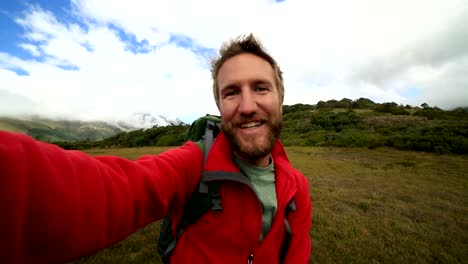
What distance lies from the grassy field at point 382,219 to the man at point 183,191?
4074 mm

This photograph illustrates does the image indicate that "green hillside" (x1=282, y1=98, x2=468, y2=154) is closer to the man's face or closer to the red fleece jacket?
the man's face

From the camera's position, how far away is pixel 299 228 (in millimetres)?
2004

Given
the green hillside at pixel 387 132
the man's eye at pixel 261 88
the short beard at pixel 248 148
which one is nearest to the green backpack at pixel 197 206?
the short beard at pixel 248 148

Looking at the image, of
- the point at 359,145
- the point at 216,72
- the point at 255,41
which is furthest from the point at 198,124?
the point at 359,145

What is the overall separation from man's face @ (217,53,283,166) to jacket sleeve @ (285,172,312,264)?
0.49m

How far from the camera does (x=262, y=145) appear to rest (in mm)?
1860

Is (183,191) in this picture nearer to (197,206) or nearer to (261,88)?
(197,206)

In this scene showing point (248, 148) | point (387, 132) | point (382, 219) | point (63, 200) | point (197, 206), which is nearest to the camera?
point (63, 200)

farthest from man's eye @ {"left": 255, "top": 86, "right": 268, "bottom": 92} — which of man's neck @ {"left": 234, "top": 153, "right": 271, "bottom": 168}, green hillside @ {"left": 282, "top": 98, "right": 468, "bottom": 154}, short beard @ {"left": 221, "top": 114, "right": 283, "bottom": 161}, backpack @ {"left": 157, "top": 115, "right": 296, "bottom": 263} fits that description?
green hillside @ {"left": 282, "top": 98, "right": 468, "bottom": 154}

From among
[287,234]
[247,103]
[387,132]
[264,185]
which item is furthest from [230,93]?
[387,132]

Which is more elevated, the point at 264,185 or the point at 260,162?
the point at 260,162

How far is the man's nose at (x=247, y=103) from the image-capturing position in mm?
1839

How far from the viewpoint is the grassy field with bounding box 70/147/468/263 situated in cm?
524

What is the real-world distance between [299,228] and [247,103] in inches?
48.9
